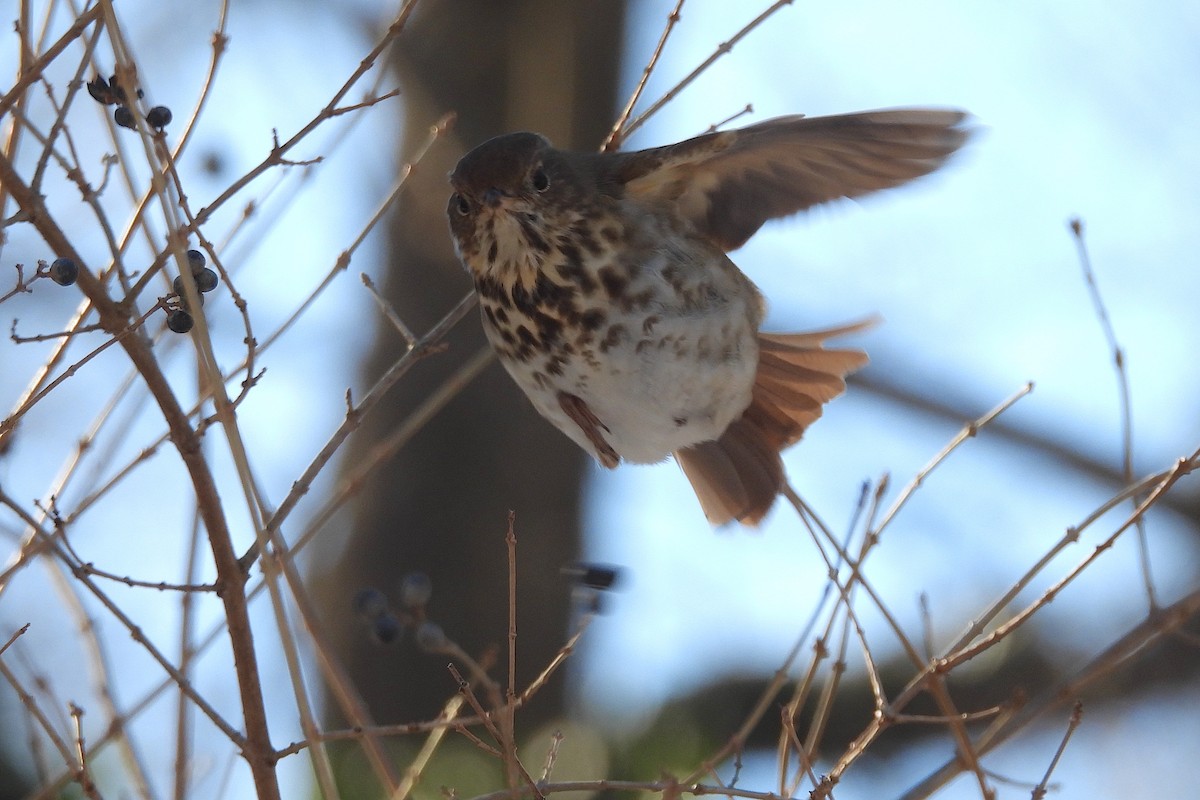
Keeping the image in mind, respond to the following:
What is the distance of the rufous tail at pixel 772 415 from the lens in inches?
139

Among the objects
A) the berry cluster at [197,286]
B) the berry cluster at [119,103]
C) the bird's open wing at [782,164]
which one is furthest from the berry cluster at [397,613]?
the bird's open wing at [782,164]

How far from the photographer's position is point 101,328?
188 centimetres

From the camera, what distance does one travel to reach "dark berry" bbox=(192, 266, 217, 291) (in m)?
2.17

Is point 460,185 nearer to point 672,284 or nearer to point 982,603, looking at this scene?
point 672,284

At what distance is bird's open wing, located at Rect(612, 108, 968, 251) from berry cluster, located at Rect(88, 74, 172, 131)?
1056 millimetres

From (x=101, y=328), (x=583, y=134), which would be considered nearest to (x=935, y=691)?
(x=101, y=328)

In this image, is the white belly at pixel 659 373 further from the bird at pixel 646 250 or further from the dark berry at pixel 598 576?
the dark berry at pixel 598 576

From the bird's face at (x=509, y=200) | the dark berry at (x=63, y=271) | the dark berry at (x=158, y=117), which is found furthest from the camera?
the bird's face at (x=509, y=200)

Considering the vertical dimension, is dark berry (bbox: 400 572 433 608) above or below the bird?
below

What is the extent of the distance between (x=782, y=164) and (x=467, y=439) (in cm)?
249

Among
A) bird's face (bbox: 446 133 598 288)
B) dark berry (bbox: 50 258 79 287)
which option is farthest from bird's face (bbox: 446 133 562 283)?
dark berry (bbox: 50 258 79 287)

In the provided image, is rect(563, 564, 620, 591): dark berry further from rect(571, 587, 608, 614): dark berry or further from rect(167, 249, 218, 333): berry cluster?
rect(167, 249, 218, 333): berry cluster

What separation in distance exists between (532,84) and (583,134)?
0.37 metres

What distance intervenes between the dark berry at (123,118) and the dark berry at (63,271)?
327mm
